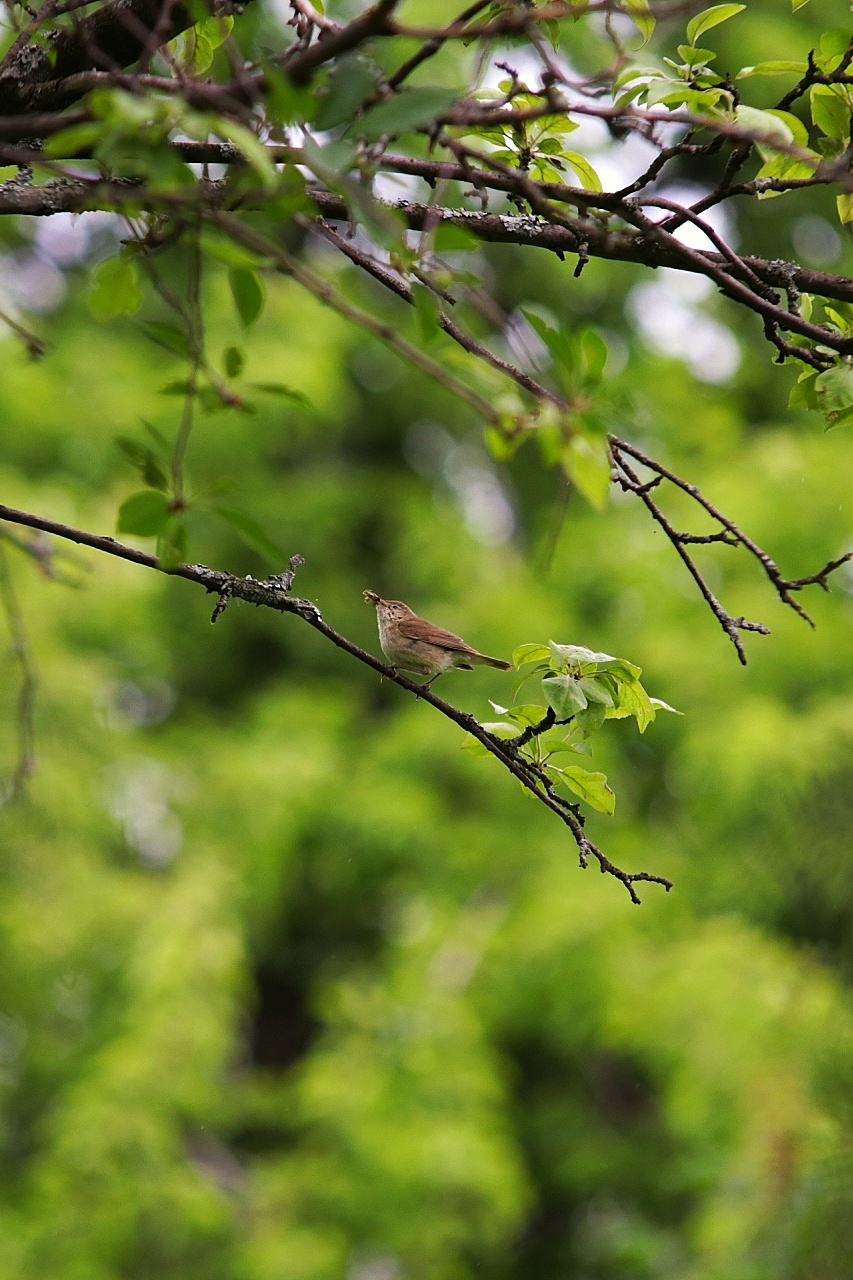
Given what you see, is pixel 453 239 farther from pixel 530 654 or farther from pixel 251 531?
pixel 530 654

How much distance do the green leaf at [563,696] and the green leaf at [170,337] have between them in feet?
2.34

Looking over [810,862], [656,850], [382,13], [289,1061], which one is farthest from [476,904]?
[382,13]

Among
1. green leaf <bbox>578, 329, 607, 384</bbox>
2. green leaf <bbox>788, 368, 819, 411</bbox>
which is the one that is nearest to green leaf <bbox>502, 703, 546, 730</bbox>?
green leaf <bbox>788, 368, 819, 411</bbox>

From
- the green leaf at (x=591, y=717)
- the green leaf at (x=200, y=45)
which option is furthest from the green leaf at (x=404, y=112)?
the green leaf at (x=591, y=717)

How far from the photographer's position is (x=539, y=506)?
12.7 meters

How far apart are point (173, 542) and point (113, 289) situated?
28cm

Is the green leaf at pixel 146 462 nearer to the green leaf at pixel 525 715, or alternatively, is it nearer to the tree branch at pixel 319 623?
the tree branch at pixel 319 623

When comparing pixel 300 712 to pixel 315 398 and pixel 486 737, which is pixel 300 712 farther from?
pixel 486 737

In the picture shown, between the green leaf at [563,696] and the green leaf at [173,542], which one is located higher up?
the green leaf at [173,542]

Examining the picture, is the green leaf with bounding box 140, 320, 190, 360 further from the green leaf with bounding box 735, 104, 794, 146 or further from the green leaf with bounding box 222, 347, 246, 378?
the green leaf with bounding box 735, 104, 794, 146

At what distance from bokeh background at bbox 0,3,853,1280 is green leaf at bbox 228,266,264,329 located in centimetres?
429

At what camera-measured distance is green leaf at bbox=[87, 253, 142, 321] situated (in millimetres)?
1475

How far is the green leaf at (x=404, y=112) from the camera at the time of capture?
4.40ft

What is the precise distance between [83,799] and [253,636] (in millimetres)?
5019
